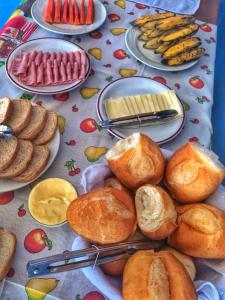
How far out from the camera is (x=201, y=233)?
558 mm

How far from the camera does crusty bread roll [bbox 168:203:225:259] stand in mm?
549

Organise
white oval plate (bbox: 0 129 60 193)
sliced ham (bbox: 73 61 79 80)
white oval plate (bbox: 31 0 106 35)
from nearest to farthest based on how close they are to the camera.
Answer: white oval plate (bbox: 0 129 60 193) → sliced ham (bbox: 73 61 79 80) → white oval plate (bbox: 31 0 106 35)

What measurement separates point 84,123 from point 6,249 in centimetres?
42

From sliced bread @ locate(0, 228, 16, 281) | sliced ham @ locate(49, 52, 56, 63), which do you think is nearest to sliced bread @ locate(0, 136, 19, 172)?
sliced bread @ locate(0, 228, 16, 281)

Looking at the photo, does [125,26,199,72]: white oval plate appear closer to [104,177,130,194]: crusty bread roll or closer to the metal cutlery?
[104,177,130,194]: crusty bread roll

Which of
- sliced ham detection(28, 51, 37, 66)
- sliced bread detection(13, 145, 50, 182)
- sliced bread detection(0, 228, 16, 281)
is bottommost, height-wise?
sliced bread detection(0, 228, 16, 281)

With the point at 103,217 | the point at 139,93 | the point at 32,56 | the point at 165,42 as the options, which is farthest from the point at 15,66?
the point at 103,217

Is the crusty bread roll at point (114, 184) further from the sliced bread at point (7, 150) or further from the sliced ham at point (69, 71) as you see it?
the sliced ham at point (69, 71)

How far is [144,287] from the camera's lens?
0.49m

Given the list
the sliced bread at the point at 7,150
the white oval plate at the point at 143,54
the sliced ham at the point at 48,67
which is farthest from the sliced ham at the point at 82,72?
the sliced bread at the point at 7,150

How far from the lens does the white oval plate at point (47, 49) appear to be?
3.15 ft

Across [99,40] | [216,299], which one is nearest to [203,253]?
[216,299]

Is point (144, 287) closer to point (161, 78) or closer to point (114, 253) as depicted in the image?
point (114, 253)

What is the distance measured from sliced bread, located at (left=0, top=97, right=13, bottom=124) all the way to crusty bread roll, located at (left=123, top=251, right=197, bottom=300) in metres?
0.49
